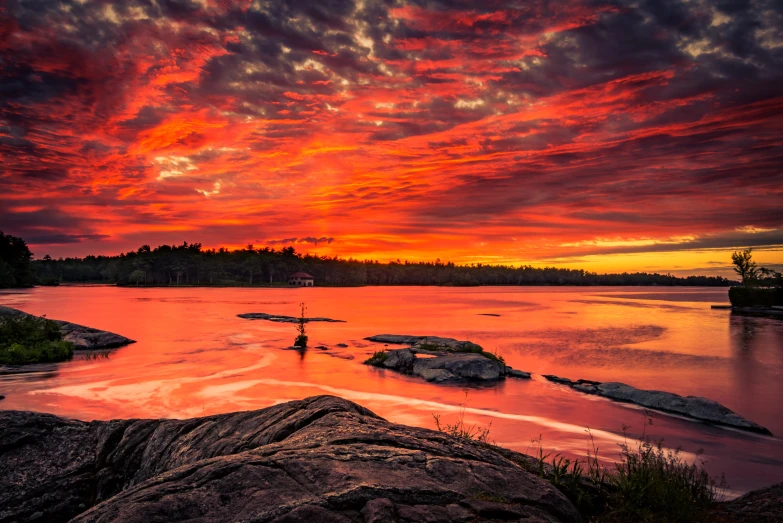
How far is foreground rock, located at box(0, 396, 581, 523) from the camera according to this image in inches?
177

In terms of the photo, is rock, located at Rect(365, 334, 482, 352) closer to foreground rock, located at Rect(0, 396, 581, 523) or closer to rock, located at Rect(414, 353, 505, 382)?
rock, located at Rect(414, 353, 505, 382)

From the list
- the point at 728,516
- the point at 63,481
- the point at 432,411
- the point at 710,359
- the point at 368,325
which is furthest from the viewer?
the point at 368,325

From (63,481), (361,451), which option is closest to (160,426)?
(63,481)

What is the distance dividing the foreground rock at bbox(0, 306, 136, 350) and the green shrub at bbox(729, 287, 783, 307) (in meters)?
89.2

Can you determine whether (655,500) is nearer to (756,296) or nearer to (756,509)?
(756,509)

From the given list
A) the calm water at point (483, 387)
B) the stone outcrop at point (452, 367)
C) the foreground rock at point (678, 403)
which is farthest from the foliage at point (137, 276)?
the foreground rock at point (678, 403)

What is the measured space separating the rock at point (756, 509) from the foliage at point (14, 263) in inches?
7096

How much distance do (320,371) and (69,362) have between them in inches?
574

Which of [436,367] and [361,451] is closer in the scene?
[361,451]

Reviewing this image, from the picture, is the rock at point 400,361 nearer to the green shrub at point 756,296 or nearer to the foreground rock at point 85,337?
the foreground rock at point 85,337

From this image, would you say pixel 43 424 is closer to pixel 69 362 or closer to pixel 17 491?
pixel 17 491

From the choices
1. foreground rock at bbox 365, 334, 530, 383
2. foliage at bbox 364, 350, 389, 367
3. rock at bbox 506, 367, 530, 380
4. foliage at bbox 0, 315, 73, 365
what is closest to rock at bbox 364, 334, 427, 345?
foreground rock at bbox 365, 334, 530, 383

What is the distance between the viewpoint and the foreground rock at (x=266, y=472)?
450 centimetres

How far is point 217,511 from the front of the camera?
14.4 ft
